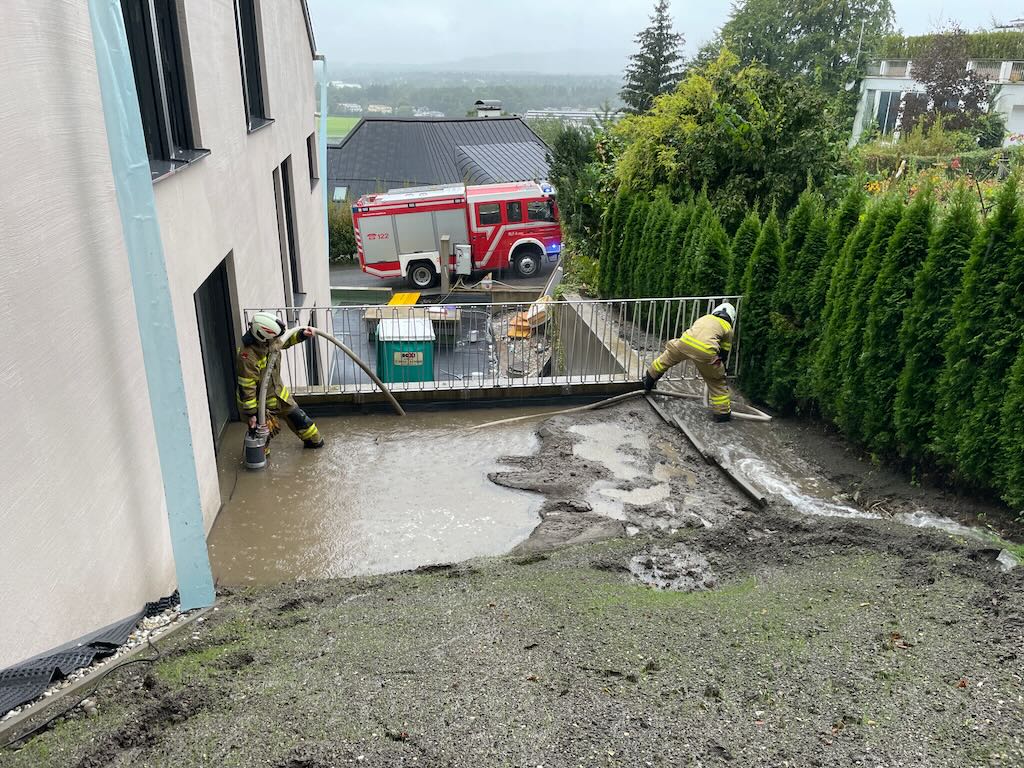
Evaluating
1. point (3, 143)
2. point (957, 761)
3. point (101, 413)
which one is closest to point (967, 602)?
point (957, 761)

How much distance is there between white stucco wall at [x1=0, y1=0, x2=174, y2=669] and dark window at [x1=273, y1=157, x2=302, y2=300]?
7.35 meters

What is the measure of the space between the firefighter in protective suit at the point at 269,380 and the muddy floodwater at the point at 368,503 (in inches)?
13.4

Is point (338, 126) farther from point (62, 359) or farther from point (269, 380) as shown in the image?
point (62, 359)

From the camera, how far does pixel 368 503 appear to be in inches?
251

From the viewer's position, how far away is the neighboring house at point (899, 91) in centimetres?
3231

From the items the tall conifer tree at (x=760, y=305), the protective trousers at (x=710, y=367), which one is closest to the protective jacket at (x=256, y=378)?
the protective trousers at (x=710, y=367)

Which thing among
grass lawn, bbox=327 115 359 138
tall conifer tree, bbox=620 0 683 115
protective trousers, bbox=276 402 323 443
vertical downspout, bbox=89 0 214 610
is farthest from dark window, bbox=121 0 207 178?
grass lawn, bbox=327 115 359 138

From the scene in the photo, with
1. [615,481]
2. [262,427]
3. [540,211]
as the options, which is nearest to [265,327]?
[262,427]

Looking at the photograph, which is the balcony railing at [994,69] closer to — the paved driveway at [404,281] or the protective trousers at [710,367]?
the paved driveway at [404,281]

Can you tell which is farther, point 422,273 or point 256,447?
point 422,273

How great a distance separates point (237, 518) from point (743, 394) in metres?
5.94

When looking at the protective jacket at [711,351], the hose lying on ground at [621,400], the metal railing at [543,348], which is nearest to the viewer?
the protective jacket at [711,351]

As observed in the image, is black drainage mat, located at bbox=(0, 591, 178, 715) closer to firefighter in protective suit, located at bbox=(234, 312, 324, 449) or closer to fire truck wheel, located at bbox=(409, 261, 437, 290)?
firefighter in protective suit, located at bbox=(234, 312, 324, 449)

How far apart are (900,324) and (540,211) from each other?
19478 mm
